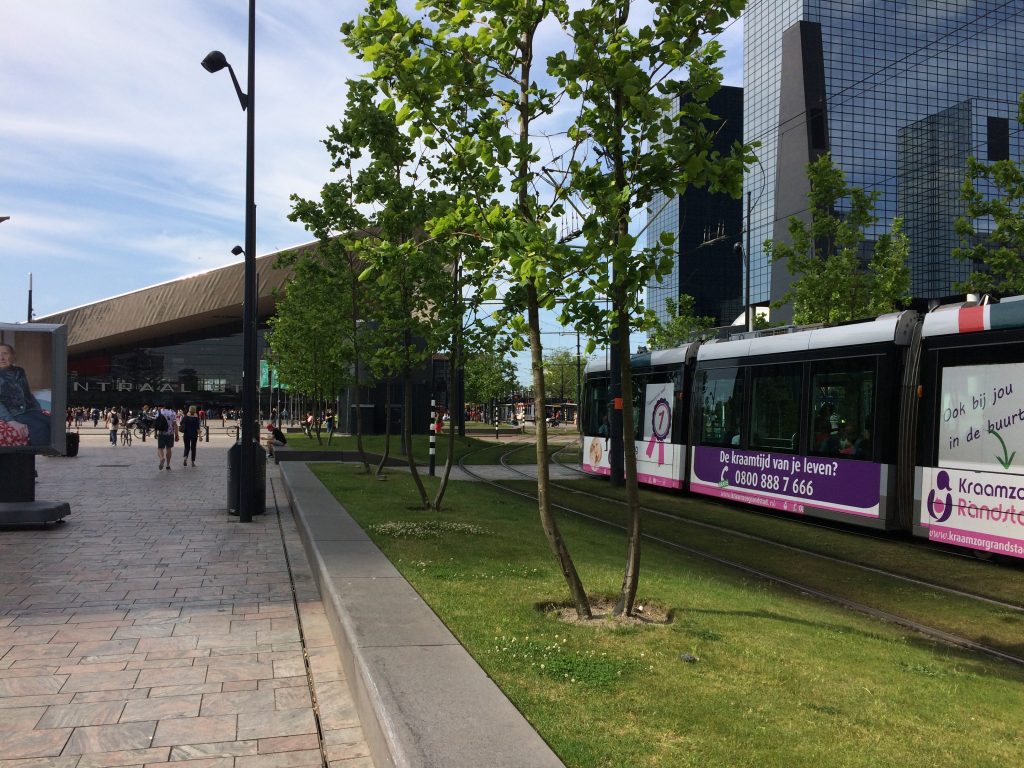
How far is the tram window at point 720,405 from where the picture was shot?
14.8 m

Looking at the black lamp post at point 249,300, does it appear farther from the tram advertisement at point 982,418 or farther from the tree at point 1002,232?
the tree at point 1002,232

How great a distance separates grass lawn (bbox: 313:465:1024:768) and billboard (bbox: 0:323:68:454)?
227 inches

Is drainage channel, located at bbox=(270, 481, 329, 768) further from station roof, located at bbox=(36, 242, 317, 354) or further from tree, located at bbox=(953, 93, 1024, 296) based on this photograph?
station roof, located at bbox=(36, 242, 317, 354)

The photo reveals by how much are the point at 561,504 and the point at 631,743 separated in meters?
11.6

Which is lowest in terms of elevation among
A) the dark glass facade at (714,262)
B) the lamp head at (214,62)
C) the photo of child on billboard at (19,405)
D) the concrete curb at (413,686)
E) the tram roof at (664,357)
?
the concrete curb at (413,686)

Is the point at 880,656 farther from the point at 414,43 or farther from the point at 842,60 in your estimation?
the point at 842,60

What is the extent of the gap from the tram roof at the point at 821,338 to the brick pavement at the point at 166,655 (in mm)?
7938

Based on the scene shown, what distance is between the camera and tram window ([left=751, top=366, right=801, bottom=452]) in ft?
43.5

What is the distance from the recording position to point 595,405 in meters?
20.5

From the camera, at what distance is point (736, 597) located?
23.8 feet

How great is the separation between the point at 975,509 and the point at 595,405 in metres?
11.1

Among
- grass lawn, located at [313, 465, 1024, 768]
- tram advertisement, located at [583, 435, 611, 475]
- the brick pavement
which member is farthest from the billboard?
tram advertisement, located at [583, 435, 611, 475]

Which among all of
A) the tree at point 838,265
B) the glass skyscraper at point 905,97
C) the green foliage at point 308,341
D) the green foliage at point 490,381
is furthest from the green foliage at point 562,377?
the tree at point 838,265

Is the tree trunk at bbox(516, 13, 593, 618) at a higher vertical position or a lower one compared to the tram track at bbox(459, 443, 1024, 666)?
higher
